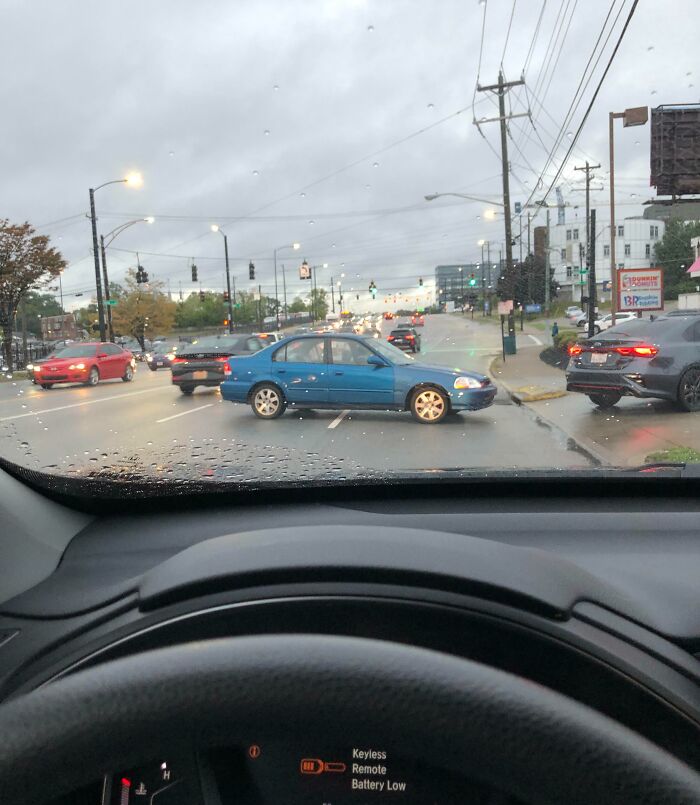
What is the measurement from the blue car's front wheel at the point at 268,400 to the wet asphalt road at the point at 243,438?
0.56 ft

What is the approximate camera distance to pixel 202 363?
1318 cm

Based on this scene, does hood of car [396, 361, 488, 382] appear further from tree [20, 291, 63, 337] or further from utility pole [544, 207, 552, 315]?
utility pole [544, 207, 552, 315]

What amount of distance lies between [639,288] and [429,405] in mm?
9263

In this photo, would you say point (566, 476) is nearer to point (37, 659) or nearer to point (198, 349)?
point (37, 659)

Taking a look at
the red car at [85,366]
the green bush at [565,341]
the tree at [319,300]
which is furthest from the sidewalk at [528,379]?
the tree at [319,300]

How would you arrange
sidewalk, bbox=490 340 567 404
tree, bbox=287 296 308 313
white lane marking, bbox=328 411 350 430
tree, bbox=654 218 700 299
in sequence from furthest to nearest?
1. tree, bbox=287 296 308 313
2. tree, bbox=654 218 700 299
3. sidewalk, bbox=490 340 567 404
4. white lane marking, bbox=328 411 350 430

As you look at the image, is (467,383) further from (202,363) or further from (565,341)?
(565,341)

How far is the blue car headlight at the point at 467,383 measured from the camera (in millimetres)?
9625

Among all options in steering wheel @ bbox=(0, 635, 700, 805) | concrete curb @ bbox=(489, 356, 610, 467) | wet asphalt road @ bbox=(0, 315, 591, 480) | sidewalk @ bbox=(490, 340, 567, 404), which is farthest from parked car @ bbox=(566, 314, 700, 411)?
steering wheel @ bbox=(0, 635, 700, 805)

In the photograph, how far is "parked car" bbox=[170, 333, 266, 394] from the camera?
41.9 feet

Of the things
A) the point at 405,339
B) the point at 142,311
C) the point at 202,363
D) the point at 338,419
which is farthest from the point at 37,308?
the point at 142,311

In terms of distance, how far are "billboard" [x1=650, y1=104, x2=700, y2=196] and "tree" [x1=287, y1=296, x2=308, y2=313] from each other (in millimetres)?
66875

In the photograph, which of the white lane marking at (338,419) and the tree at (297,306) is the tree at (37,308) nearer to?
the white lane marking at (338,419)

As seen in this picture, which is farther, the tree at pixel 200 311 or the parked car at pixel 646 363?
the tree at pixel 200 311
